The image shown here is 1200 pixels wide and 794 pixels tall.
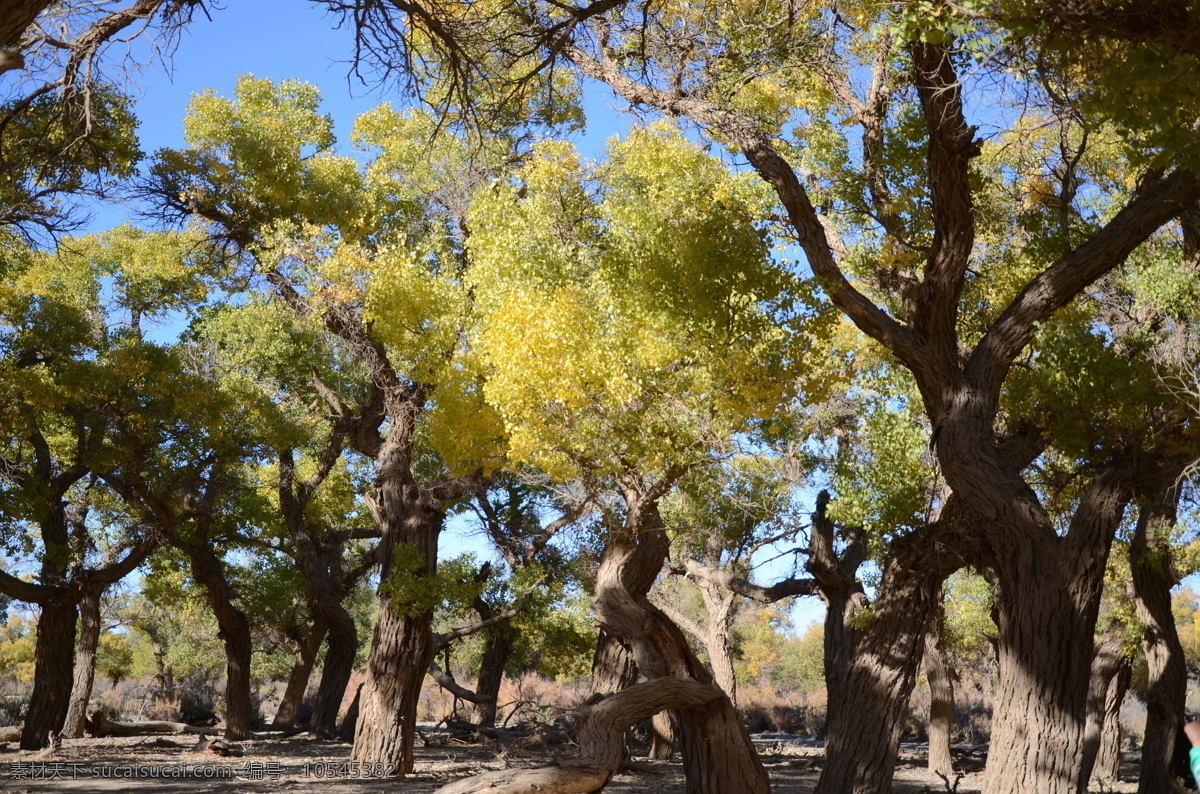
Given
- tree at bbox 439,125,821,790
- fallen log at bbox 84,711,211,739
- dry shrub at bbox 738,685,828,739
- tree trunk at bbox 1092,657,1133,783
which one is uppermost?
tree at bbox 439,125,821,790

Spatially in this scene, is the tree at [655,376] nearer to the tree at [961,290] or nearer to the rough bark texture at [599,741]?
the rough bark texture at [599,741]

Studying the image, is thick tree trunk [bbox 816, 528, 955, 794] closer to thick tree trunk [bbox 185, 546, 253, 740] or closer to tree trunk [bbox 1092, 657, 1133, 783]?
tree trunk [bbox 1092, 657, 1133, 783]

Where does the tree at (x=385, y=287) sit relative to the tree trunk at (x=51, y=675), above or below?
above

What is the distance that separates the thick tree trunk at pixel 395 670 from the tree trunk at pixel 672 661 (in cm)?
320

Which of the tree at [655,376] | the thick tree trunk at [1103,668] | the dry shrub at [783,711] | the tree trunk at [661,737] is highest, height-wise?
the tree at [655,376]

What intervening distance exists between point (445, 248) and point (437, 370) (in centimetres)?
352

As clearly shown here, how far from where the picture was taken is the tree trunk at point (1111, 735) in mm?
15164

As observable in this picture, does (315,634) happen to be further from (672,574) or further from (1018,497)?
(1018,497)

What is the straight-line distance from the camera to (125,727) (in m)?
17.3

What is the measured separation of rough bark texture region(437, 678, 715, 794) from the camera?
601 cm

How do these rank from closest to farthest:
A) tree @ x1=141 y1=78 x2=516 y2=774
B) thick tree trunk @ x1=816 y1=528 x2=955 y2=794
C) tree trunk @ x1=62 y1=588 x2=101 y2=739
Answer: thick tree trunk @ x1=816 y1=528 x2=955 y2=794, tree @ x1=141 y1=78 x2=516 y2=774, tree trunk @ x1=62 y1=588 x2=101 y2=739

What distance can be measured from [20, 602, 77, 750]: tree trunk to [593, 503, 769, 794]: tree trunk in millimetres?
9601

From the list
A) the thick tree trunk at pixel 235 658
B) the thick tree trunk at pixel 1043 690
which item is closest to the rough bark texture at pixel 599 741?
the thick tree trunk at pixel 1043 690

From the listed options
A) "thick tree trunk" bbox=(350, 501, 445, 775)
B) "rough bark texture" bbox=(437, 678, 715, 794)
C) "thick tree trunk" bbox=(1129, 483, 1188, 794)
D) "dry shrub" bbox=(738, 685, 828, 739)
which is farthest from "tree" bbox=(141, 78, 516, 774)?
"dry shrub" bbox=(738, 685, 828, 739)
